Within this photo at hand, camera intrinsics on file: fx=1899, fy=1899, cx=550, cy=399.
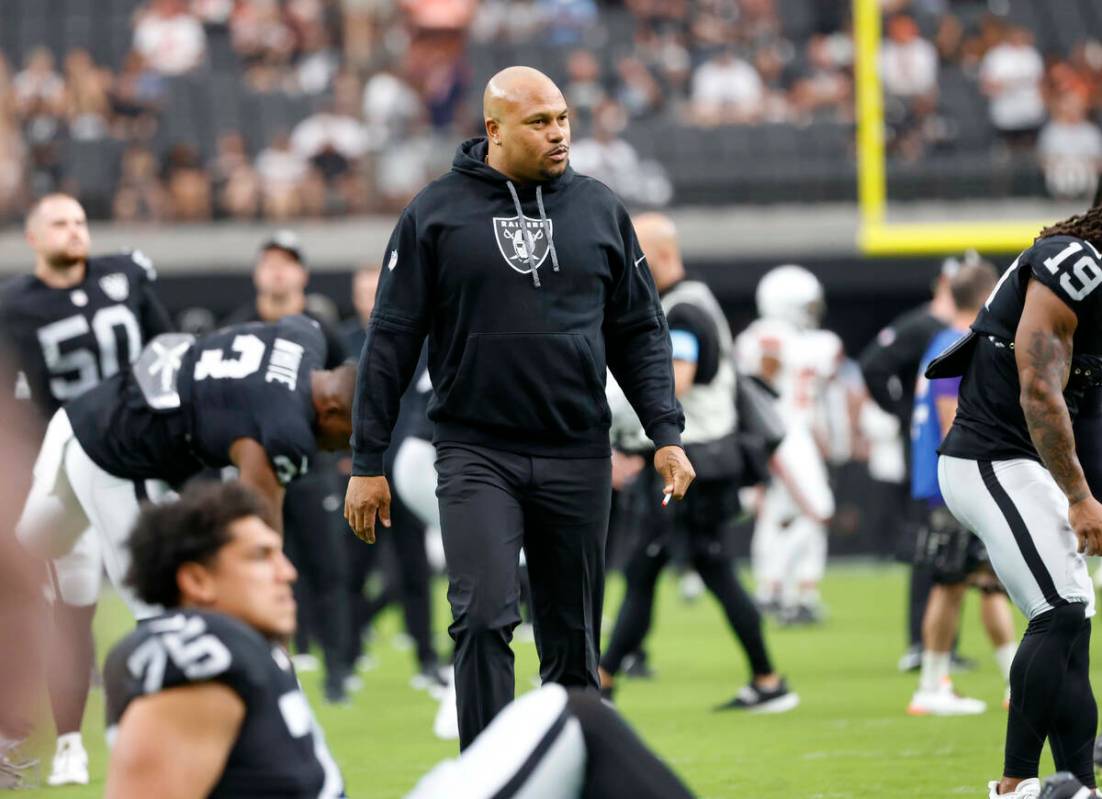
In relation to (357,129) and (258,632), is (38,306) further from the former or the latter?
(357,129)

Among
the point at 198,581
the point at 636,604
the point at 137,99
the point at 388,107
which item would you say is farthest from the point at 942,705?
the point at 137,99

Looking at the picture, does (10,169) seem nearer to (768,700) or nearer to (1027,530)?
(768,700)

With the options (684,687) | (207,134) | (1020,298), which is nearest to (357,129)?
(207,134)

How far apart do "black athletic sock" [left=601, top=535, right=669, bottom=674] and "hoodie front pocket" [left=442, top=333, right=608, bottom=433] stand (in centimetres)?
284

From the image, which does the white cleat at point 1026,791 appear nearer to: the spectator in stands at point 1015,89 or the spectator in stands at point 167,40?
the spectator in stands at point 1015,89

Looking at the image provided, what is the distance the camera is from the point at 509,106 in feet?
17.5

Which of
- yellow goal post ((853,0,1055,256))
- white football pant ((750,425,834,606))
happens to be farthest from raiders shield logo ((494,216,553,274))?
yellow goal post ((853,0,1055,256))

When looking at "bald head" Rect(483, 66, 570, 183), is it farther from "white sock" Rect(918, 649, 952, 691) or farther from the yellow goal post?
the yellow goal post

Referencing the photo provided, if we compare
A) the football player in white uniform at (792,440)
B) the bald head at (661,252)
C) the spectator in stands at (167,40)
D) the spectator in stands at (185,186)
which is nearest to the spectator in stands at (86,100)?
the spectator in stands at (167,40)

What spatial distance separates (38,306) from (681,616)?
6.56m

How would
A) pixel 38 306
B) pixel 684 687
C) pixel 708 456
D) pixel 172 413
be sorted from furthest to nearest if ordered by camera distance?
pixel 684 687 < pixel 708 456 < pixel 38 306 < pixel 172 413

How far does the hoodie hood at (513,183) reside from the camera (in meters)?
5.29

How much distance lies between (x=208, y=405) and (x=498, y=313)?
1.17 meters

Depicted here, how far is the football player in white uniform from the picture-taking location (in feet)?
38.1
